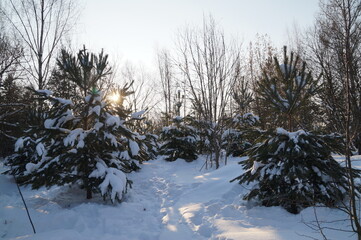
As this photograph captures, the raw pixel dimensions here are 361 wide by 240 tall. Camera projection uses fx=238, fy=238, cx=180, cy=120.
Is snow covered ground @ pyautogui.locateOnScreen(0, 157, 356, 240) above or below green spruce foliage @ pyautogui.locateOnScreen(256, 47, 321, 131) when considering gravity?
below

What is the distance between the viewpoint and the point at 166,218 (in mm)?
4711

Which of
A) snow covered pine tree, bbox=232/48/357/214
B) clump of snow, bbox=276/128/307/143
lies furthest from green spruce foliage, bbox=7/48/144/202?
clump of snow, bbox=276/128/307/143

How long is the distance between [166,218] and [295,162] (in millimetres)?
2639

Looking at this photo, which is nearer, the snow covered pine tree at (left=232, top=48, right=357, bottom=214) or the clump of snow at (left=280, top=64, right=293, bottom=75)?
the snow covered pine tree at (left=232, top=48, right=357, bottom=214)

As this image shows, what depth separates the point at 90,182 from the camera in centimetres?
556

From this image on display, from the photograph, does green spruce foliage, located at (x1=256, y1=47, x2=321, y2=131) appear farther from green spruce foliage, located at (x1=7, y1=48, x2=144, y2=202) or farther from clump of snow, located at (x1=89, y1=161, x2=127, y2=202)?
clump of snow, located at (x1=89, y1=161, x2=127, y2=202)

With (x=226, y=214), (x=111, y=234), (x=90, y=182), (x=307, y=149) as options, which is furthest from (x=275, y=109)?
(x=90, y=182)

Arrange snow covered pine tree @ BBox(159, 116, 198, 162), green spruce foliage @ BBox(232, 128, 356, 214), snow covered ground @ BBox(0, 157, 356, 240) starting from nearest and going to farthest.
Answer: snow covered ground @ BBox(0, 157, 356, 240) < green spruce foliage @ BBox(232, 128, 356, 214) < snow covered pine tree @ BBox(159, 116, 198, 162)

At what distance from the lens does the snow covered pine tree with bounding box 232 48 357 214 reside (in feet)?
12.8

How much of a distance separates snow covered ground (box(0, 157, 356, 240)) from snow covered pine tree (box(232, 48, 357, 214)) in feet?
0.88

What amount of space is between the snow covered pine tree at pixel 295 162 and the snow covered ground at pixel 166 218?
268mm

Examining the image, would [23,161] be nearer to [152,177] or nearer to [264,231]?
[152,177]

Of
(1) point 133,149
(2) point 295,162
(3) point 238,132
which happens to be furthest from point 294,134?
(3) point 238,132

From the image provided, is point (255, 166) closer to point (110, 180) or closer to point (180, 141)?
point (110, 180)
